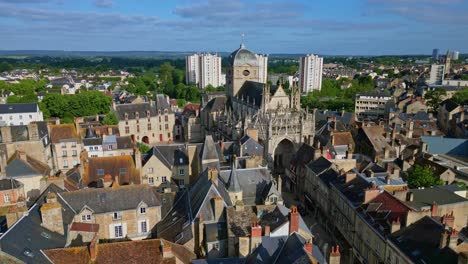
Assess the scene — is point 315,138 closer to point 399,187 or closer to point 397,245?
point 399,187

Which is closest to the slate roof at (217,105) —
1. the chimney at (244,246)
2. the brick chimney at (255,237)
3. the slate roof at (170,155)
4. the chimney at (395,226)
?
the slate roof at (170,155)

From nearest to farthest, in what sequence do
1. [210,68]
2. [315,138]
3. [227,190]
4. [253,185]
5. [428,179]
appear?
[227,190] → [253,185] → [428,179] → [315,138] → [210,68]

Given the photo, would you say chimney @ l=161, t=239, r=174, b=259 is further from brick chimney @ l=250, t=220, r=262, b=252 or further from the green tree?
the green tree

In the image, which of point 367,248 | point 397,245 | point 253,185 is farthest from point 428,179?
point 253,185

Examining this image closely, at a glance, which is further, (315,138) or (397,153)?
(315,138)

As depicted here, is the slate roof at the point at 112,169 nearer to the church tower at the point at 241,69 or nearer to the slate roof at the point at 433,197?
the slate roof at the point at 433,197

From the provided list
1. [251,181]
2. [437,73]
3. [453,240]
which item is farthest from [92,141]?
[437,73]

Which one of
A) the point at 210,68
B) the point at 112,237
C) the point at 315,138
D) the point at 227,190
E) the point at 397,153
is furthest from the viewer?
the point at 210,68

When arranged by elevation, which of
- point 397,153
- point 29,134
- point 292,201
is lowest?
point 292,201
